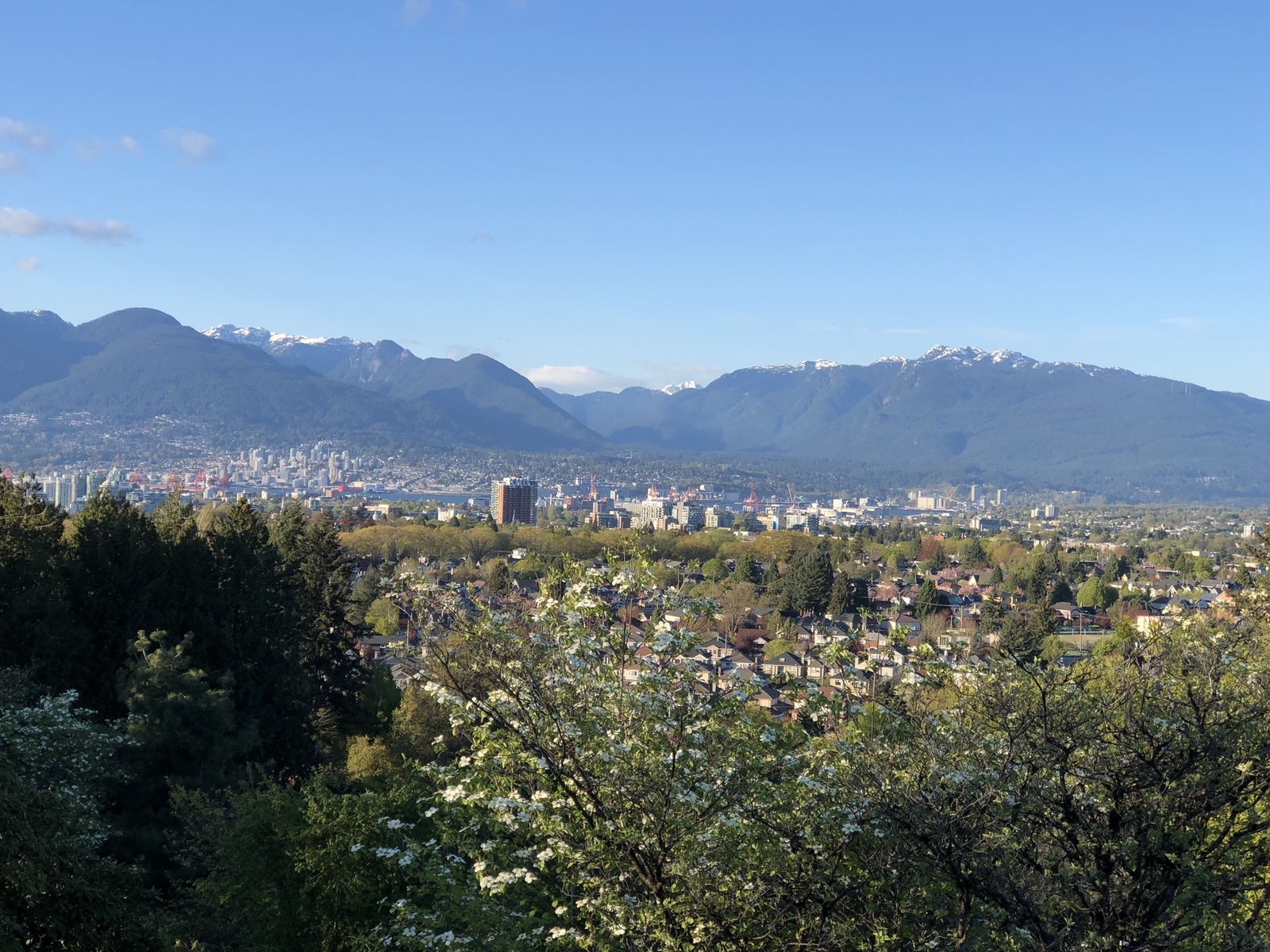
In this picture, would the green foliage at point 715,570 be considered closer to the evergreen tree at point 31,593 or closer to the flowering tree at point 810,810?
the evergreen tree at point 31,593

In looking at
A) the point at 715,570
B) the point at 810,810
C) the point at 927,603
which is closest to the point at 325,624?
the point at 810,810

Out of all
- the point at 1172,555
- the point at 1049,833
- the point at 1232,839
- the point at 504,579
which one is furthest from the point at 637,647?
the point at 1172,555

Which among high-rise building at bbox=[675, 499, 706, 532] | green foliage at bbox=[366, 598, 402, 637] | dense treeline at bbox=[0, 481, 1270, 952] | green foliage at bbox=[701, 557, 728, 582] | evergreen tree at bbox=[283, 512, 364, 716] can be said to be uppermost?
dense treeline at bbox=[0, 481, 1270, 952]

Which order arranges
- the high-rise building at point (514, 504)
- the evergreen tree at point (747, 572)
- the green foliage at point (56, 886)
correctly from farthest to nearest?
the high-rise building at point (514, 504) < the evergreen tree at point (747, 572) < the green foliage at point (56, 886)

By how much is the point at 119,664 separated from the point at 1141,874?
14.9 m

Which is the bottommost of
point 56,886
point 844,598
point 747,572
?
point 747,572

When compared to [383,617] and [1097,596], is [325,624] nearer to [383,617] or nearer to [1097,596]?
[383,617]

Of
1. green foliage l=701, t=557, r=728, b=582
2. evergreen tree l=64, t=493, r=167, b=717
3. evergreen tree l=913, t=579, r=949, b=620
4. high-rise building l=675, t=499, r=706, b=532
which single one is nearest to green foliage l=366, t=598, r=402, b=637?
evergreen tree l=64, t=493, r=167, b=717

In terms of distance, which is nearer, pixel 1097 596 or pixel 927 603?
pixel 927 603

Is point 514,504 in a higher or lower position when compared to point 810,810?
lower

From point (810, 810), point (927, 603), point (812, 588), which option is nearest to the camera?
point (810, 810)

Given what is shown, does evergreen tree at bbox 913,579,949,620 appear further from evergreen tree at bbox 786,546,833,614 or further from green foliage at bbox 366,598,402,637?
A: green foliage at bbox 366,598,402,637

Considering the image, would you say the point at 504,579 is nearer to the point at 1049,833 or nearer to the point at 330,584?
the point at 1049,833

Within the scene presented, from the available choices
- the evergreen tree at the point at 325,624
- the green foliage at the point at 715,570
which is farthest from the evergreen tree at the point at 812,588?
the evergreen tree at the point at 325,624
